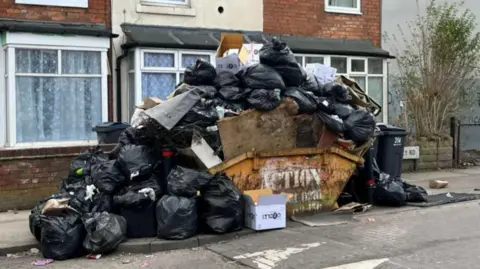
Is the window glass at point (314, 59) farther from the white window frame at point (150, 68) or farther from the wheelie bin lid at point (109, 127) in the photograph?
the wheelie bin lid at point (109, 127)

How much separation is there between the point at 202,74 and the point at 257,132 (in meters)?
1.16

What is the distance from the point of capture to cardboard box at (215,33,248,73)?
7.88 metres

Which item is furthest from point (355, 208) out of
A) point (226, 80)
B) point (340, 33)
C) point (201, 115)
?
point (340, 33)

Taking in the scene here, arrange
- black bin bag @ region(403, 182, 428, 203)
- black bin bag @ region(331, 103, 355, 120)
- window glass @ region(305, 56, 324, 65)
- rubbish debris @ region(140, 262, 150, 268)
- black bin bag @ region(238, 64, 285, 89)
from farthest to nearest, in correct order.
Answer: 1. window glass @ region(305, 56, 324, 65)
2. black bin bag @ region(403, 182, 428, 203)
3. black bin bag @ region(331, 103, 355, 120)
4. black bin bag @ region(238, 64, 285, 89)
5. rubbish debris @ region(140, 262, 150, 268)

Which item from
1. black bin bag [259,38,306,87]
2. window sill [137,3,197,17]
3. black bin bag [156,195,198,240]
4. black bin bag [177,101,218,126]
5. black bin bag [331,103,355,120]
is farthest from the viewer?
window sill [137,3,197,17]

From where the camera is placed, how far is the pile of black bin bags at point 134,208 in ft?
20.1

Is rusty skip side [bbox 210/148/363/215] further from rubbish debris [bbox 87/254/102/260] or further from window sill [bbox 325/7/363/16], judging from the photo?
window sill [bbox 325/7/363/16]

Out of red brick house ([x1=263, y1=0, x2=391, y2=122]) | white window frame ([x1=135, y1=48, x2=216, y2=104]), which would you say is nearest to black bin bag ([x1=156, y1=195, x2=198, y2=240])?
white window frame ([x1=135, y1=48, x2=216, y2=104])

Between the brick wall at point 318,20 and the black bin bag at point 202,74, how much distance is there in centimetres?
Answer: 497

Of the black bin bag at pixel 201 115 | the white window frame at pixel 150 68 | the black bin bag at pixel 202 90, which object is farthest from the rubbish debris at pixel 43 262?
the white window frame at pixel 150 68

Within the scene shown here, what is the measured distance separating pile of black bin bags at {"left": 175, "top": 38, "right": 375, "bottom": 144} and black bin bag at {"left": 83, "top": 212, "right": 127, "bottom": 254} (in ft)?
5.26

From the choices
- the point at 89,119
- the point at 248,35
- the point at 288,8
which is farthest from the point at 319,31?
the point at 89,119

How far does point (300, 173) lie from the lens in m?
7.55

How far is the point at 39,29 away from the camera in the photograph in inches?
377
